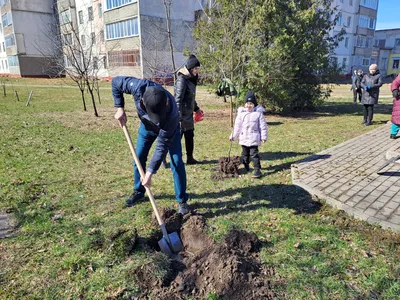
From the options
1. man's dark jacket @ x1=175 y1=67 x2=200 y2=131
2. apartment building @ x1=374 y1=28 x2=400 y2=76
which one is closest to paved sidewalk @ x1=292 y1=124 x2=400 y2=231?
man's dark jacket @ x1=175 y1=67 x2=200 y2=131

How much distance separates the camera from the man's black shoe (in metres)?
4.04

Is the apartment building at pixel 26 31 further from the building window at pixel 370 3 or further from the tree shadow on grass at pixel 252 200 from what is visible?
the building window at pixel 370 3

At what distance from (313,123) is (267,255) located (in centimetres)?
839

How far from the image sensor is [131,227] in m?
3.52

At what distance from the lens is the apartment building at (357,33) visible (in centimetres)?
4141

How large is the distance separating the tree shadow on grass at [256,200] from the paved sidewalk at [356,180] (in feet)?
0.73

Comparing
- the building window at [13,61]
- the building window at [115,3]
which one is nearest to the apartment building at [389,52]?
the building window at [115,3]

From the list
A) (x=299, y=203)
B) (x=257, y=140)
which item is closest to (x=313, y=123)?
(x=257, y=140)

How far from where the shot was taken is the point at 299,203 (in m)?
4.16

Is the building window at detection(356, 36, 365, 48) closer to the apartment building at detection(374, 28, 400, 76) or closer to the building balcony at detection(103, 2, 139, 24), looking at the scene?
the apartment building at detection(374, 28, 400, 76)

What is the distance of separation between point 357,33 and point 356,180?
46628 mm

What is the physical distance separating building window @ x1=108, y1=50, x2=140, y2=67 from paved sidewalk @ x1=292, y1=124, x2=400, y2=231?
83.9 ft

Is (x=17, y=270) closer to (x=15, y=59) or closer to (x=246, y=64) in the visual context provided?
(x=246, y=64)

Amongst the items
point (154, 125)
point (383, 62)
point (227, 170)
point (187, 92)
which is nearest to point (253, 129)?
point (227, 170)
